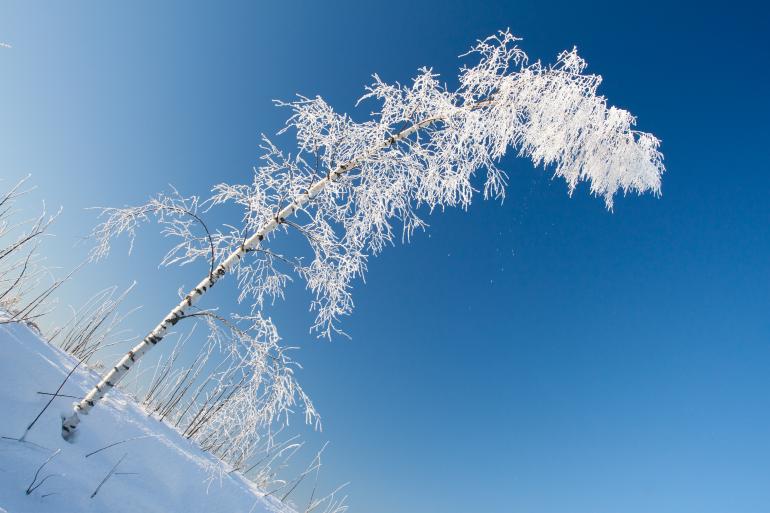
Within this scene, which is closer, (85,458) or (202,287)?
(85,458)

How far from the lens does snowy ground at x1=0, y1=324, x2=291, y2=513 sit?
3543 millimetres

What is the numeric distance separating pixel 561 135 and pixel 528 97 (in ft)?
2.34

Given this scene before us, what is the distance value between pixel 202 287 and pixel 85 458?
1833 mm

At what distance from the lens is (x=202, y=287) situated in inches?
198

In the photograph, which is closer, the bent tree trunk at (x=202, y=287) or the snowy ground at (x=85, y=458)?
the snowy ground at (x=85, y=458)

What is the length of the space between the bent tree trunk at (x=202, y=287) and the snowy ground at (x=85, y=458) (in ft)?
0.73

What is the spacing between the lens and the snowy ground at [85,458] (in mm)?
3543

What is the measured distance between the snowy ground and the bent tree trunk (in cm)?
22

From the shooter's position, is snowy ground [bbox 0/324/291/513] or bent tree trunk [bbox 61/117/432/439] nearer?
snowy ground [bbox 0/324/291/513]

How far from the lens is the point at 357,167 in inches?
229

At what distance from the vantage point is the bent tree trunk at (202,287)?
175 inches

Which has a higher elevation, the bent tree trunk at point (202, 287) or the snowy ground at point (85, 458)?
the bent tree trunk at point (202, 287)

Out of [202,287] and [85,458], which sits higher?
[202,287]

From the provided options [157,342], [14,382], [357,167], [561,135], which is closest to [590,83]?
[561,135]
